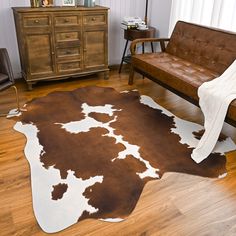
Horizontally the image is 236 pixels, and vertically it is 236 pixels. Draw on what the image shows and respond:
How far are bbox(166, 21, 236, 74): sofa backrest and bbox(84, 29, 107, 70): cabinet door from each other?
880 mm

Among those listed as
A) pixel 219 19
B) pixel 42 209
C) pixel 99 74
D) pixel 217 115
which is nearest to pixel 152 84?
pixel 99 74

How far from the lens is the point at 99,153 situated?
222cm

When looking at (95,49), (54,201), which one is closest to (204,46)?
(95,49)

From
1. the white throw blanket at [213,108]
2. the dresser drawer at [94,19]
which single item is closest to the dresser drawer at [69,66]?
the dresser drawer at [94,19]

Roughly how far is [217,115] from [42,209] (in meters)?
1.51

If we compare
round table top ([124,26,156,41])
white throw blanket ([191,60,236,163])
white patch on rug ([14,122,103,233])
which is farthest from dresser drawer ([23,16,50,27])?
white throw blanket ([191,60,236,163])

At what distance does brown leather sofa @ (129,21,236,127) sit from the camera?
2660 mm

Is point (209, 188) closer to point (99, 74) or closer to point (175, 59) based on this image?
point (175, 59)

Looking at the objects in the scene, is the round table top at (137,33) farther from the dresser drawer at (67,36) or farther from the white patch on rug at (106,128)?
the white patch on rug at (106,128)

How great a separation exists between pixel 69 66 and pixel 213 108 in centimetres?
205

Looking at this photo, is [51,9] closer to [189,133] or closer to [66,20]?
[66,20]

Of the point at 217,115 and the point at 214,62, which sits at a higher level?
the point at 214,62

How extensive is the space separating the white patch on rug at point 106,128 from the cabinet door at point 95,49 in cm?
84

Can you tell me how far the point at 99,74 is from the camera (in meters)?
3.97
